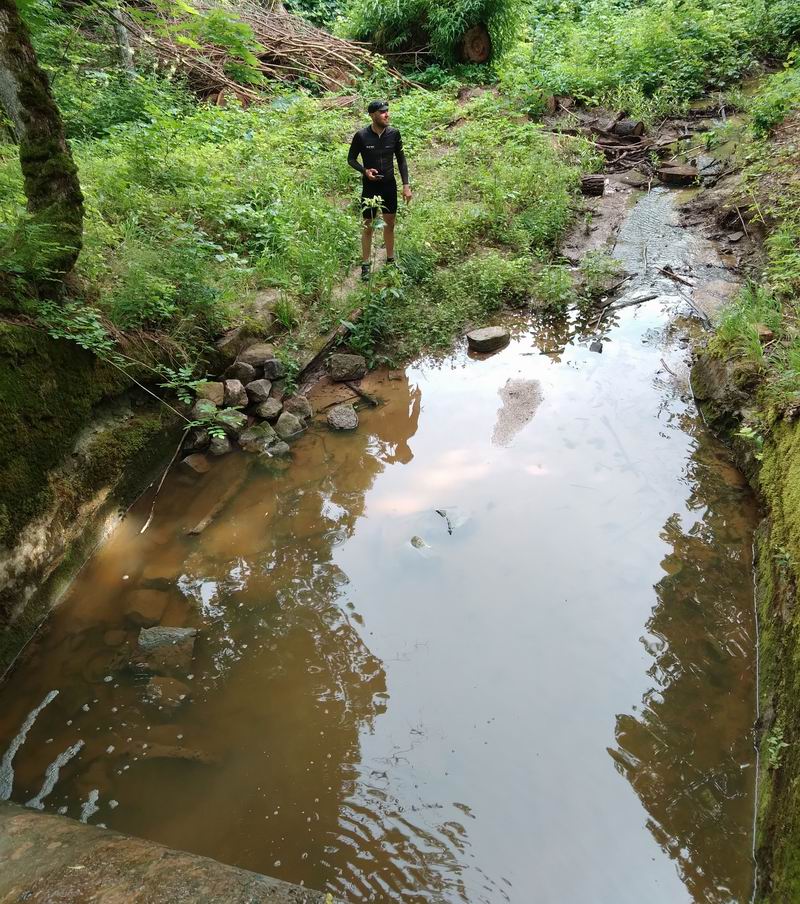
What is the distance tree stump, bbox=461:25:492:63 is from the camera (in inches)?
522

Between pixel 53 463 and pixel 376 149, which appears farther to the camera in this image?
pixel 376 149

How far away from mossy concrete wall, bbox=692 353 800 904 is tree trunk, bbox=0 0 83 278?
5.41 meters

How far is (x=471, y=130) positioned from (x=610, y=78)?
3.51 metres

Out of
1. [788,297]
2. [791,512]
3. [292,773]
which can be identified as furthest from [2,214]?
[788,297]

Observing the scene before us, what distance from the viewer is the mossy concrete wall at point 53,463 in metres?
4.06

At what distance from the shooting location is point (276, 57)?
12578mm

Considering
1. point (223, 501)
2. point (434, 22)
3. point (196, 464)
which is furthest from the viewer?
point (434, 22)

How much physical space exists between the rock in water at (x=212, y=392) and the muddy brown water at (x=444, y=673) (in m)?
0.58

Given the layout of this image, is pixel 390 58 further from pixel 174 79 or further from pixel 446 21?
pixel 174 79

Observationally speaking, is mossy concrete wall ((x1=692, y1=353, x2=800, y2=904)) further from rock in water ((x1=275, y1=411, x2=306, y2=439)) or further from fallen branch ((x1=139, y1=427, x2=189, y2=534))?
fallen branch ((x1=139, y1=427, x2=189, y2=534))

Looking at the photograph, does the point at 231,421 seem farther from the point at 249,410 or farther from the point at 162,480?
the point at 162,480

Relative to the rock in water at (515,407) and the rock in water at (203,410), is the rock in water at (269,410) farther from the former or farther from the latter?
the rock in water at (515,407)

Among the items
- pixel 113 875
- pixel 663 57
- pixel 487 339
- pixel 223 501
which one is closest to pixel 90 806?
pixel 113 875

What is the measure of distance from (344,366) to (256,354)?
0.97m
